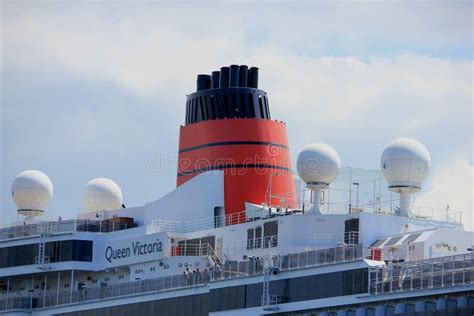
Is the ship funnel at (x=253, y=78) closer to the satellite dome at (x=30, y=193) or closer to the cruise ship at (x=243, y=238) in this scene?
the cruise ship at (x=243, y=238)

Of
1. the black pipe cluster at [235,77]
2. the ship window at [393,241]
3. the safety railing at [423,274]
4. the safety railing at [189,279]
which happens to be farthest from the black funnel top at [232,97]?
the safety railing at [423,274]

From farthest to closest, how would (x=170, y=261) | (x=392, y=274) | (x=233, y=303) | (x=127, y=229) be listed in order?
(x=127, y=229) → (x=170, y=261) → (x=233, y=303) → (x=392, y=274)

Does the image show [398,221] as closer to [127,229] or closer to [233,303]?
[233,303]

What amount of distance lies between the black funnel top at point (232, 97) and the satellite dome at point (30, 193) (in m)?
12.0

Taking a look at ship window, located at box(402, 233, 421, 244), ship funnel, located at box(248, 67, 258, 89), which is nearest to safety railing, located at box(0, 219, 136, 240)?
ship funnel, located at box(248, 67, 258, 89)

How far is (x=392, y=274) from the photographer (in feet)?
182

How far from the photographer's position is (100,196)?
269ft

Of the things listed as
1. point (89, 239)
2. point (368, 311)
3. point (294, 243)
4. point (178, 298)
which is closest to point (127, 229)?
point (89, 239)

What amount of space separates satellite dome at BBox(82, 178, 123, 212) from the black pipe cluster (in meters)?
10.5

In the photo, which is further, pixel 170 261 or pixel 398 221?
pixel 170 261

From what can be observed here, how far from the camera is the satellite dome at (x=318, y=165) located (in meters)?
65.0

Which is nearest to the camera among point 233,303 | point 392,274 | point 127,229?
point 392,274

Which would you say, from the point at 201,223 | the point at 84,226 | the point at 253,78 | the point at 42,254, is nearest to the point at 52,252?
the point at 42,254

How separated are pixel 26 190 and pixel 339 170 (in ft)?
80.0
